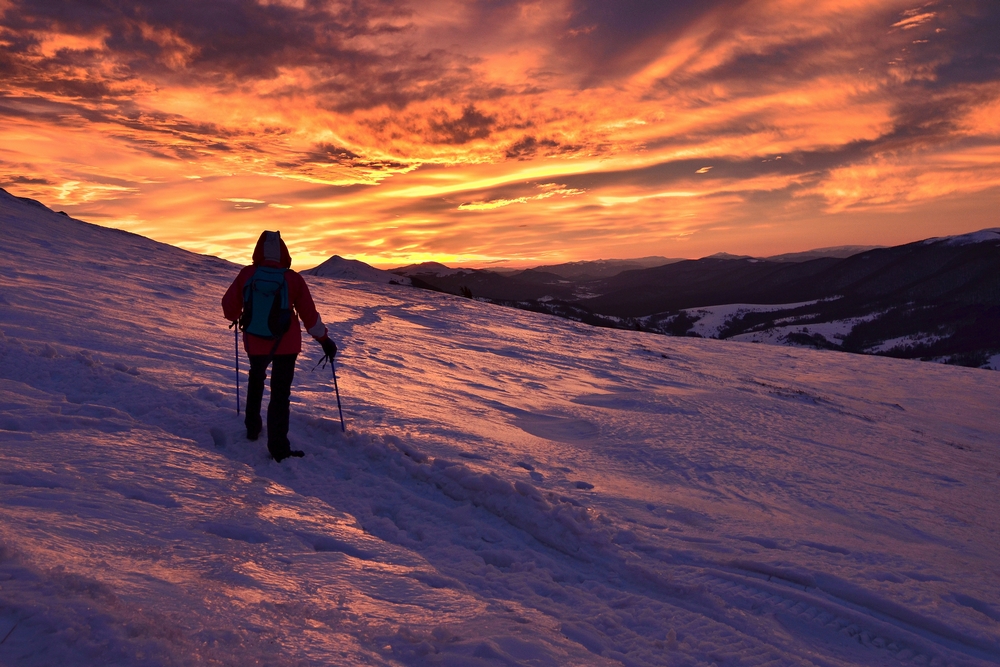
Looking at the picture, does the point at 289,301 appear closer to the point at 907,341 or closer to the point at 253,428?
the point at 253,428

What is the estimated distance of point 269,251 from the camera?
19.1ft

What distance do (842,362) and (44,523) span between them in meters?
28.9

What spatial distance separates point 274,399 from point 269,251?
1.58 m

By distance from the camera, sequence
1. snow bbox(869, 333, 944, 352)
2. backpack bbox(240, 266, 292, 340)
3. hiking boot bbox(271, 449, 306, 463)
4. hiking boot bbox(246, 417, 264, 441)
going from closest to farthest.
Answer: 1. hiking boot bbox(271, 449, 306, 463)
2. backpack bbox(240, 266, 292, 340)
3. hiking boot bbox(246, 417, 264, 441)
4. snow bbox(869, 333, 944, 352)

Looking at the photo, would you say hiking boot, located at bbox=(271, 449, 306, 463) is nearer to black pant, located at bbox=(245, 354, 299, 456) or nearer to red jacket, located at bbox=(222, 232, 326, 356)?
black pant, located at bbox=(245, 354, 299, 456)

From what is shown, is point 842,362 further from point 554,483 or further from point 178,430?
point 178,430

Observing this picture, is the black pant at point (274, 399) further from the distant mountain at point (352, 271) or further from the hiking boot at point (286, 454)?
the distant mountain at point (352, 271)

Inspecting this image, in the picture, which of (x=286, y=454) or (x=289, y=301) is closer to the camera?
(x=286, y=454)

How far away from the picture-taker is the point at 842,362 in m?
25.3

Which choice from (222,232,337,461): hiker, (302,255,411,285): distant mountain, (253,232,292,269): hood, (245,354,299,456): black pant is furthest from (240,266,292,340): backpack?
(302,255,411,285): distant mountain

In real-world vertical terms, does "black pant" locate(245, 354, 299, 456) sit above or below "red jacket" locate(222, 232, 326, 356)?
below

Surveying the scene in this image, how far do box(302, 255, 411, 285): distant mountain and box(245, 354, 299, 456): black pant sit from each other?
3615cm

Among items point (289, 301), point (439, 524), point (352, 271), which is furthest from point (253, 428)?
point (352, 271)

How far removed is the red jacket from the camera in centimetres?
572
